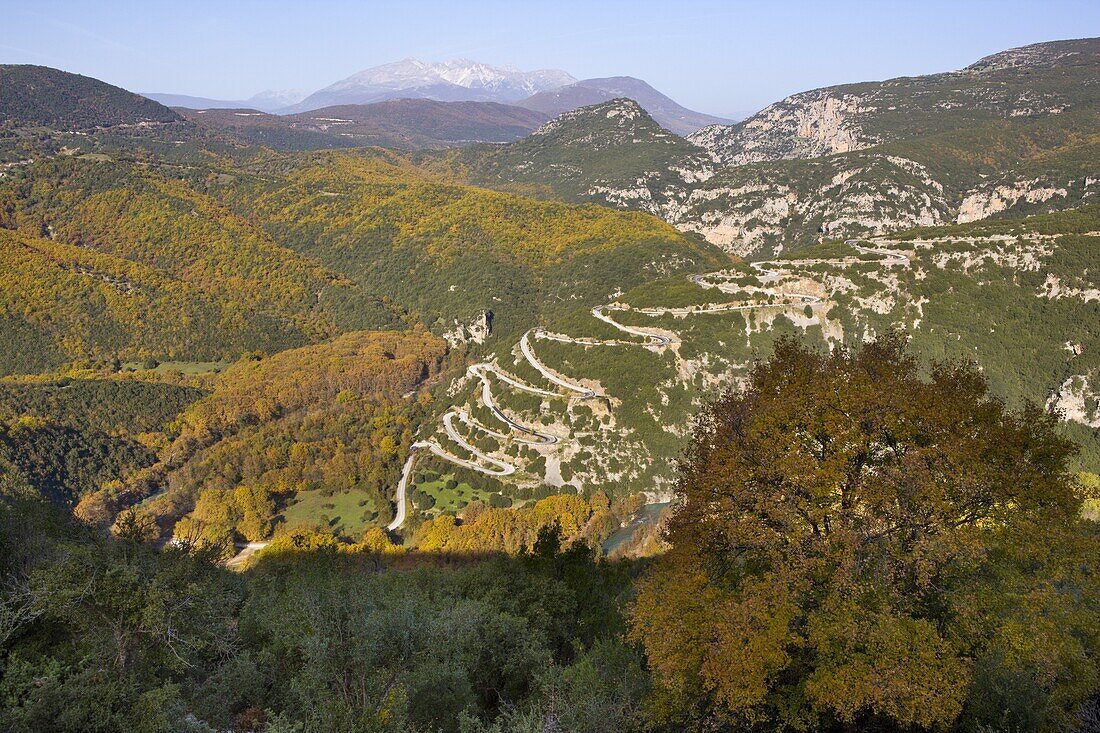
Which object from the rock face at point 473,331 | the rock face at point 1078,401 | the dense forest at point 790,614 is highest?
the dense forest at point 790,614

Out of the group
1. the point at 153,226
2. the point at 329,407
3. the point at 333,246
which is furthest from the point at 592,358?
the point at 153,226

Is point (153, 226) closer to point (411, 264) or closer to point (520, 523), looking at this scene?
point (411, 264)

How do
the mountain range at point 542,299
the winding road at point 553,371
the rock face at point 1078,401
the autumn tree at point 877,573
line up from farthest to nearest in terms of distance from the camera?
the mountain range at point 542,299, the rock face at point 1078,401, the winding road at point 553,371, the autumn tree at point 877,573

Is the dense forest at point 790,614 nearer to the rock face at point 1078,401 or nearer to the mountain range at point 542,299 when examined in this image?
the mountain range at point 542,299

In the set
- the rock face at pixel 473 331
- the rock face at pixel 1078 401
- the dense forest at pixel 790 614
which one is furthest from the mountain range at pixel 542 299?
the dense forest at pixel 790 614

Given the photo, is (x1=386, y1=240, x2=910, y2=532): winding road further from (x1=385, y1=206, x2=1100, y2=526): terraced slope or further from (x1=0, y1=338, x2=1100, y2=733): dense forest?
(x1=0, y1=338, x2=1100, y2=733): dense forest

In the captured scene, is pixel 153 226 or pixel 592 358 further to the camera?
pixel 153 226

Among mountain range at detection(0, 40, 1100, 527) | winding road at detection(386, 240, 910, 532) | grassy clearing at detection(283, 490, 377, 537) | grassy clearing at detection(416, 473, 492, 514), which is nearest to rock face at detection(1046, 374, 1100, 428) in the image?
mountain range at detection(0, 40, 1100, 527)
